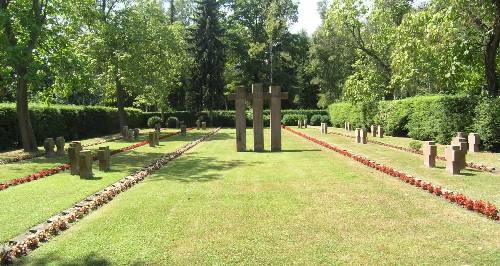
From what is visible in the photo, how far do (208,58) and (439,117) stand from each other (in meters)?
32.9

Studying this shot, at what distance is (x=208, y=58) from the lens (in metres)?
51.9

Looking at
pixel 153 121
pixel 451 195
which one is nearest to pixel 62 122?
pixel 153 121

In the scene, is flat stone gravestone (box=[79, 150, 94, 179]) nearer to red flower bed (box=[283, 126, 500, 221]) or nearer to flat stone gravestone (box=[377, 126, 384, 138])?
red flower bed (box=[283, 126, 500, 221])

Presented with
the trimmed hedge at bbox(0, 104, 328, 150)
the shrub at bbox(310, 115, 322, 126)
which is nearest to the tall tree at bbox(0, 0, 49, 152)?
the trimmed hedge at bbox(0, 104, 328, 150)

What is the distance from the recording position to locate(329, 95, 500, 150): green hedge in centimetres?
1894

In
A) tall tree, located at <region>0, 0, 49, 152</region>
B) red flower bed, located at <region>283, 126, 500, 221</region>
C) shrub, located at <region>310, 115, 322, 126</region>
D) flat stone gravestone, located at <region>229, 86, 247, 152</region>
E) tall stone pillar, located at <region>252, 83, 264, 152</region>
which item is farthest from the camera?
shrub, located at <region>310, 115, 322, 126</region>

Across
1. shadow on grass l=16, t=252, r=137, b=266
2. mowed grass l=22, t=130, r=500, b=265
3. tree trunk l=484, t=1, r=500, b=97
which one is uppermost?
tree trunk l=484, t=1, r=500, b=97

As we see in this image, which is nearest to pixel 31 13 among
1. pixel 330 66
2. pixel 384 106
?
pixel 384 106

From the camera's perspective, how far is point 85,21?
81.9ft

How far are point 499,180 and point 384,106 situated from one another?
76.6 feet

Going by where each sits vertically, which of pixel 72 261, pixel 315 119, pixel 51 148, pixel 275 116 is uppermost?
pixel 275 116

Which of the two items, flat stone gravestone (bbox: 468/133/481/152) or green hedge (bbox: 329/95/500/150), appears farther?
green hedge (bbox: 329/95/500/150)

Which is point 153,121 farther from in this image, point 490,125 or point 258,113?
point 490,125

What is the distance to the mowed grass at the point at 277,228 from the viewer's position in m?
5.86
